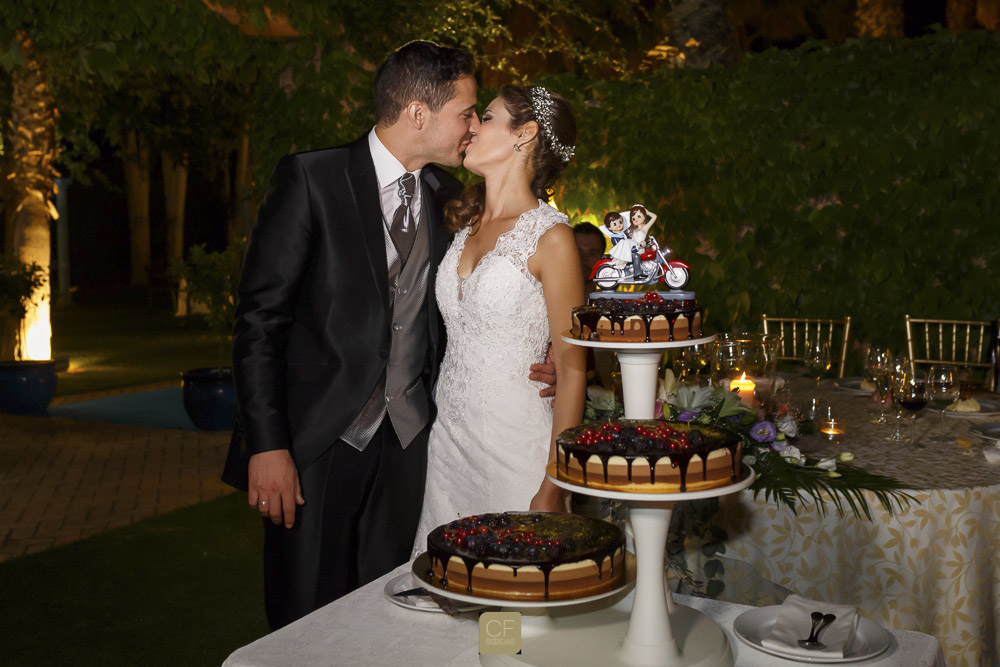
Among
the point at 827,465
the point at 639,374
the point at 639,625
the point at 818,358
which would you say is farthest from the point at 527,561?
the point at 818,358

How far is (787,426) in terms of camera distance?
333cm

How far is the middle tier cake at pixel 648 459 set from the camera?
1674mm

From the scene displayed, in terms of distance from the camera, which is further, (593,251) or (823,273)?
(823,273)

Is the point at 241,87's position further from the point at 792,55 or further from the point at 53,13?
the point at 792,55

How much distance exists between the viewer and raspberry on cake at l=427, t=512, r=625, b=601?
165 cm

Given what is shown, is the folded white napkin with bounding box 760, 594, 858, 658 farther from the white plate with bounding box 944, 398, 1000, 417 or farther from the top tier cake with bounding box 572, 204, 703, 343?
the white plate with bounding box 944, 398, 1000, 417

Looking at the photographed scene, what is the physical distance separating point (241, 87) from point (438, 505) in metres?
15.8

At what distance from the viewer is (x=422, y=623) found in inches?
76.9

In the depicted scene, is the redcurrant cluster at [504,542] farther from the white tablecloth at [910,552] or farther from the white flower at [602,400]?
the white tablecloth at [910,552]

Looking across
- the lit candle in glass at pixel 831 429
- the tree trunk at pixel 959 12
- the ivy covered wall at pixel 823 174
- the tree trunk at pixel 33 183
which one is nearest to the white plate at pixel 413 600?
the lit candle in glass at pixel 831 429

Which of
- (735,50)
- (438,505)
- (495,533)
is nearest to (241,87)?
(735,50)

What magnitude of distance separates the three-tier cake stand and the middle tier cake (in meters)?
0.02

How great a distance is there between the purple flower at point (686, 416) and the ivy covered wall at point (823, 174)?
3.95m

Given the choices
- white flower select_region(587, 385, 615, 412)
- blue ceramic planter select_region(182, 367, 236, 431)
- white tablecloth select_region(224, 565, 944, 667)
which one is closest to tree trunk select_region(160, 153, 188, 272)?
blue ceramic planter select_region(182, 367, 236, 431)
